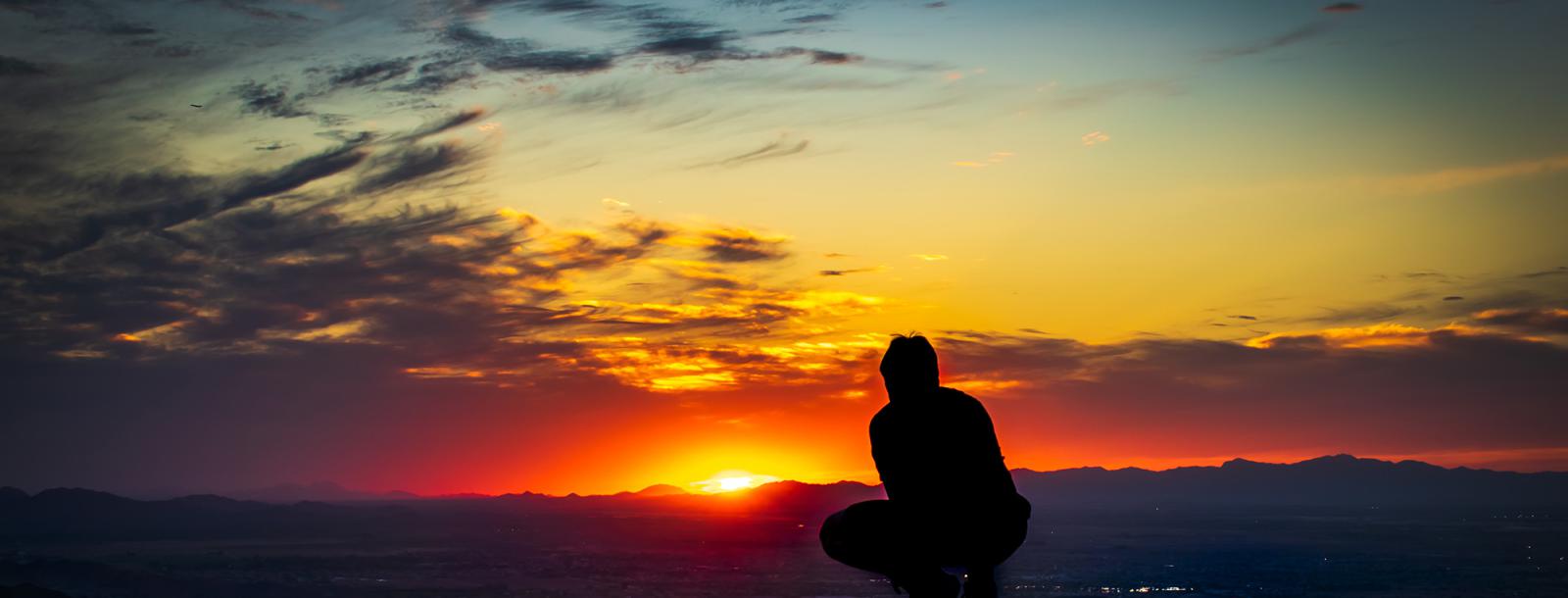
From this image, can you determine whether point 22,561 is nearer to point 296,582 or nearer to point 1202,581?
point 296,582

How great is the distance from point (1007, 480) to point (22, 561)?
210081mm

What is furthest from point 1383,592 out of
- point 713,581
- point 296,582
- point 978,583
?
point 978,583

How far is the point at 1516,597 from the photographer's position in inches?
4584

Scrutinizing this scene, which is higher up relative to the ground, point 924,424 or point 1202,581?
point 924,424

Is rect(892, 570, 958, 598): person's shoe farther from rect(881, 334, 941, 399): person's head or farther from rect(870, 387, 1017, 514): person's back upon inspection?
rect(881, 334, 941, 399): person's head

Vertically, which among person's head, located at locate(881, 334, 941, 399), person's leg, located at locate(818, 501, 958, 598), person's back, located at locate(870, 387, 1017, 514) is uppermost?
person's head, located at locate(881, 334, 941, 399)

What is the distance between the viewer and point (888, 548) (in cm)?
398

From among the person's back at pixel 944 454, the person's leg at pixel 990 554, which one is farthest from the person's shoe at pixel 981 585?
the person's back at pixel 944 454

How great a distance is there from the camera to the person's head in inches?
159

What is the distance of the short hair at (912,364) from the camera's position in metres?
4.05

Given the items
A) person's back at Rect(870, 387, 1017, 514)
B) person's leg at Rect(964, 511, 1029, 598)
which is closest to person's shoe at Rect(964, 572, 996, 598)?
person's leg at Rect(964, 511, 1029, 598)

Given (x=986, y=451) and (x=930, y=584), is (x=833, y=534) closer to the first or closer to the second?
(x=930, y=584)

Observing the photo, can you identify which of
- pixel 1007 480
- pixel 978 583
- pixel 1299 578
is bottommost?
pixel 1299 578

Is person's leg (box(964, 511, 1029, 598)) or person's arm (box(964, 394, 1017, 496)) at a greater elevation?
person's arm (box(964, 394, 1017, 496))
